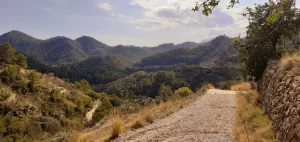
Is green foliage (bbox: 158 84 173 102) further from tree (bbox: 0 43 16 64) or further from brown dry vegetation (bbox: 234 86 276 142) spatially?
tree (bbox: 0 43 16 64)

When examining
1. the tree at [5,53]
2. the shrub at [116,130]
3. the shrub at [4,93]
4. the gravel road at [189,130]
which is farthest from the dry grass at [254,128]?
the tree at [5,53]

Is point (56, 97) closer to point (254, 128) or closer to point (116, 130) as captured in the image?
point (116, 130)

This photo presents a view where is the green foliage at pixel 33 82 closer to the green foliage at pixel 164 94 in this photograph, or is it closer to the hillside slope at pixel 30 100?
the hillside slope at pixel 30 100

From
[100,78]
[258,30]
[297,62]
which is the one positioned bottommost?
[100,78]

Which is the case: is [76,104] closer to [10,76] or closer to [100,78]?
[10,76]

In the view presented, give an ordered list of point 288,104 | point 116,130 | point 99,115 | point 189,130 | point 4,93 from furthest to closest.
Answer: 1. point 4,93
2. point 99,115
3. point 189,130
4. point 116,130
5. point 288,104

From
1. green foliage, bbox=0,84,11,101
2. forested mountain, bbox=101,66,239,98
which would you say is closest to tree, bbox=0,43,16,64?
green foliage, bbox=0,84,11,101

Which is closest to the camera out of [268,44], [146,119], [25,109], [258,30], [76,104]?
[146,119]

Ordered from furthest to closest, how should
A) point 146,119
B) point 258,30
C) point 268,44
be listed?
point 258,30 → point 268,44 → point 146,119

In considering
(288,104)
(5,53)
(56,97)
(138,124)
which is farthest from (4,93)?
(288,104)

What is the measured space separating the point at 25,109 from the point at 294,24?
35406 millimetres

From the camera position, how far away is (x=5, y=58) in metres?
52.7

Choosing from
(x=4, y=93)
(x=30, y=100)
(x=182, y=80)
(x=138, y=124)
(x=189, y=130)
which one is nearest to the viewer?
(x=189, y=130)

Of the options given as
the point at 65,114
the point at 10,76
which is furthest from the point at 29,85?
the point at 65,114
